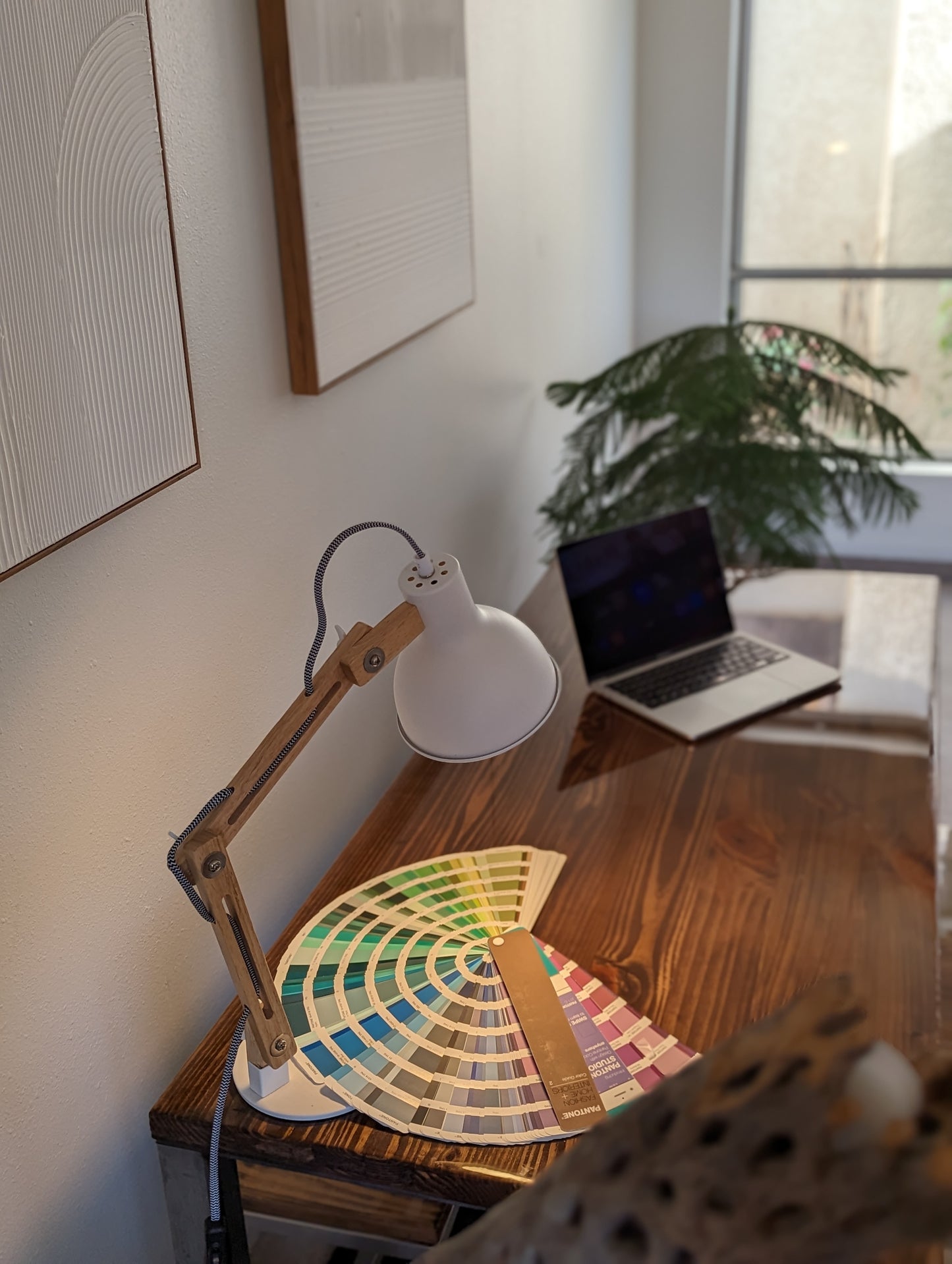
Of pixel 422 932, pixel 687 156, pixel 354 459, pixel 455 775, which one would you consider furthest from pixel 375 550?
pixel 687 156

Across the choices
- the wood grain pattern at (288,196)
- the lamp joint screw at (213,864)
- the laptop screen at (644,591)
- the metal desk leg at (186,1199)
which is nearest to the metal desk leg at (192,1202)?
the metal desk leg at (186,1199)

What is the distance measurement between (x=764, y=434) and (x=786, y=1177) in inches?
75.9

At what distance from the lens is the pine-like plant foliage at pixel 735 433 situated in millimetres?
2039

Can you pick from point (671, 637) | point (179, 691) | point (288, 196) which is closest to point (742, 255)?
point (671, 637)

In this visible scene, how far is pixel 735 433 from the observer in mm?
2080

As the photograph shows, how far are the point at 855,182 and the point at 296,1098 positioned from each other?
3374 mm

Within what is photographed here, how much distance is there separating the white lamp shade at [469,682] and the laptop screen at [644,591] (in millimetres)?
659

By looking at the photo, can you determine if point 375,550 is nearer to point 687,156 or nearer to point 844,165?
point 687,156

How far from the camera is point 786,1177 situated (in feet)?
1.36

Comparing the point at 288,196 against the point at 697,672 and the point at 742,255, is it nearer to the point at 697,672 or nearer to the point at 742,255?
the point at 697,672

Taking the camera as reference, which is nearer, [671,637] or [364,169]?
[364,169]

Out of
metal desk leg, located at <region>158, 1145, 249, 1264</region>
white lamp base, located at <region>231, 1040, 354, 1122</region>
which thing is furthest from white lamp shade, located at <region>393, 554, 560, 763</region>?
metal desk leg, located at <region>158, 1145, 249, 1264</region>

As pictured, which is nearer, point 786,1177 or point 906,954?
point 786,1177

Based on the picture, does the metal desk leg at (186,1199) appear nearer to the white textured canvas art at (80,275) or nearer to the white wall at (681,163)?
the white textured canvas art at (80,275)
